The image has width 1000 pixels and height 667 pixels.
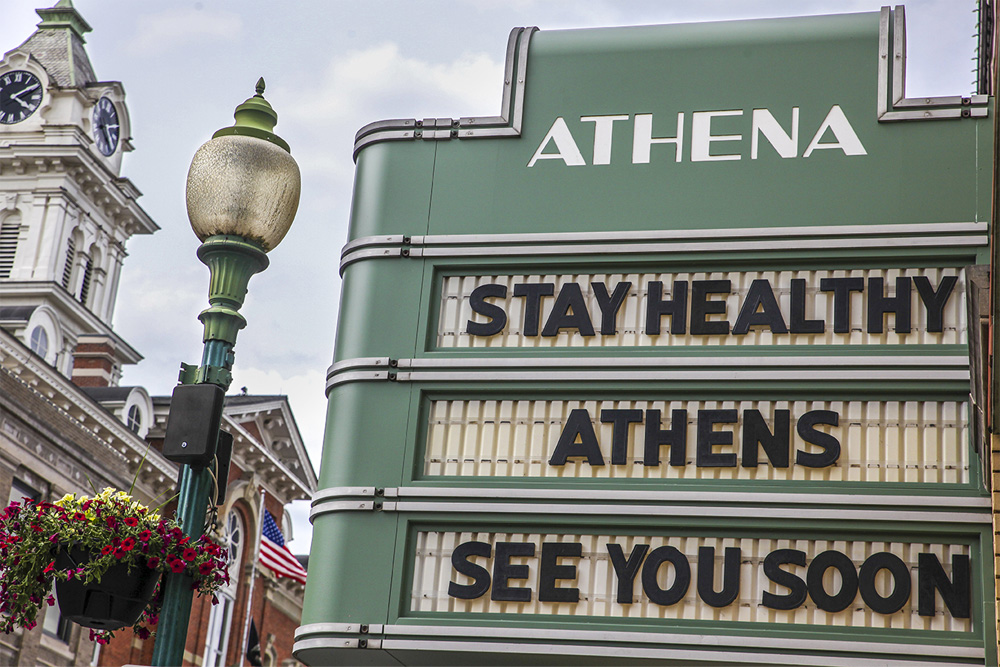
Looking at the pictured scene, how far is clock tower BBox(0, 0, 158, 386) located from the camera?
171ft

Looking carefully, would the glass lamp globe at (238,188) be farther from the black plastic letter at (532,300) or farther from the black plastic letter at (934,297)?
the black plastic letter at (934,297)

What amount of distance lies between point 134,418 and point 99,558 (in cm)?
2963

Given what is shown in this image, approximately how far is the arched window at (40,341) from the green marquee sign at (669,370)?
4490 centimetres

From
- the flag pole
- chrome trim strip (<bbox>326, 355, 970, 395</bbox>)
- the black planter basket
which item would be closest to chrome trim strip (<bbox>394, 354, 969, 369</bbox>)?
chrome trim strip (<bbox>326, 355, 970, 395</bbox>)

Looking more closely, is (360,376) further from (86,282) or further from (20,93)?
(20,93)

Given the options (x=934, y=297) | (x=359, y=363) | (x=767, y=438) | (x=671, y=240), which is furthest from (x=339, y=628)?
(x=934, y=297)

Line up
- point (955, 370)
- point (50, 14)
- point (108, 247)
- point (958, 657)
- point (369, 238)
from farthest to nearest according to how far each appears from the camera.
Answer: point (50, 14) < point (108, 247) < point (369, 238) < point (955, 370) < point (958, 657)

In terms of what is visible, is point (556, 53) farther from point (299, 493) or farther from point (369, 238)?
point (299, 493)

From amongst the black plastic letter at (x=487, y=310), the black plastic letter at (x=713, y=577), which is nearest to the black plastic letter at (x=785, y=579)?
the black plastic letter at (x=713, y=577)

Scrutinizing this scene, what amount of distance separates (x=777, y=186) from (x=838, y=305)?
0.75 meters

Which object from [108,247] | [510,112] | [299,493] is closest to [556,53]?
[510,112]

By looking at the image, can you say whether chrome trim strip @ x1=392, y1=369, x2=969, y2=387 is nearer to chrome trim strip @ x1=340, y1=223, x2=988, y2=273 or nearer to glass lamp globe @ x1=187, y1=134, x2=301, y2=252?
chrome trim strip @ x1=340, y1=223, x2=988, y2=273

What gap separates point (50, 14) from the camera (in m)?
60.7

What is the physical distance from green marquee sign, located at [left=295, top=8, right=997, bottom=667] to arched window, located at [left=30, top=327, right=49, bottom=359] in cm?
4490
